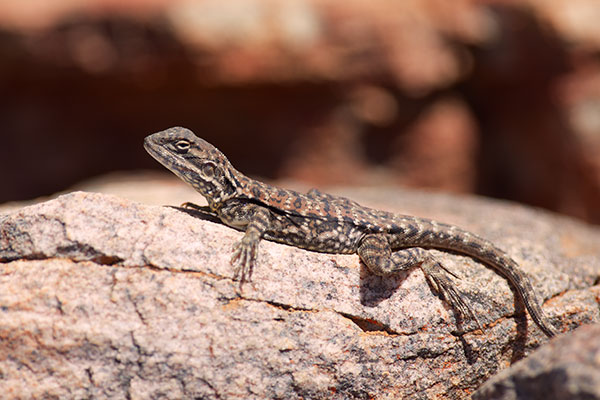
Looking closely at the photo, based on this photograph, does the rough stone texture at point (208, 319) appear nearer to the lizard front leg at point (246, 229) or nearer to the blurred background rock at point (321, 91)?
the lizard front leg at point (246, 229)

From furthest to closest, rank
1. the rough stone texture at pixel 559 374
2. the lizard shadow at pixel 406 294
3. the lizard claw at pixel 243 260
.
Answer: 1. the lizard shadow at pixel 406 294
2. the lizard claw at pixel 243 260
3. the rough stone texture at pixel 559 374

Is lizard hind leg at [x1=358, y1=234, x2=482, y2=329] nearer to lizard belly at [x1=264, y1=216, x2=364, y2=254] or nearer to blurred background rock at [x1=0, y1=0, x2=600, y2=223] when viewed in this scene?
lizard belly at [x1=264, y1=216, x2=364, y2=254]

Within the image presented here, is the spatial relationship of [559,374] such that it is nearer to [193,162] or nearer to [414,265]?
[414,265]

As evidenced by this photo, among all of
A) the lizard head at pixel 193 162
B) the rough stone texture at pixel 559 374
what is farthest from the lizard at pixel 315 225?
the rough stone texture at pixel 559 374

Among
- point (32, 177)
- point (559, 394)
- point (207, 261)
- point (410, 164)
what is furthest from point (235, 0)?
point (559, 394)

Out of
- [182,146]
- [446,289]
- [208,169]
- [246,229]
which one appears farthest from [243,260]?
[446,289]

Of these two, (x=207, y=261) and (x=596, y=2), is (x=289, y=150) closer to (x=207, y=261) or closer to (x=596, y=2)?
(x=596, y=2)
